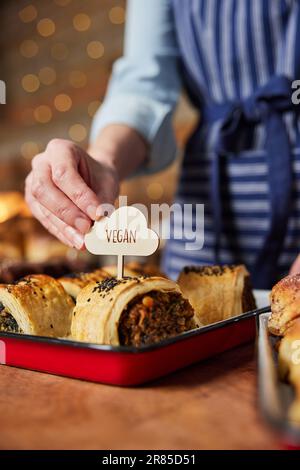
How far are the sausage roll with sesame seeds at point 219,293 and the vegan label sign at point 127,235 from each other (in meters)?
0.20

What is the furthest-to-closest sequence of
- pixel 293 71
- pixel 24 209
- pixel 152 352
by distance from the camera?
pixel 24 209 < pixel 293 71 < pixel 152 352

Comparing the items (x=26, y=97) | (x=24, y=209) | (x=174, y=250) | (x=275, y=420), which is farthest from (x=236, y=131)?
(x=26, y=97)

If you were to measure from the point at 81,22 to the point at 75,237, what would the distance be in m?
3.45

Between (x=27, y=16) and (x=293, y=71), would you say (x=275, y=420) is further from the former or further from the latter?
(x=27, y=16)

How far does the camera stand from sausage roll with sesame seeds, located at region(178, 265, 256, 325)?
114 centimetres

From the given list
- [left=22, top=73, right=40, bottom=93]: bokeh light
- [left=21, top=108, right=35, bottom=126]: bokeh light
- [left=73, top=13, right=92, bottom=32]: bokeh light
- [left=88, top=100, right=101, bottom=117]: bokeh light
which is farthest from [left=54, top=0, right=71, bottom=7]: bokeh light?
[left=21, top=108, right=35, bottom=126]: bokeh light

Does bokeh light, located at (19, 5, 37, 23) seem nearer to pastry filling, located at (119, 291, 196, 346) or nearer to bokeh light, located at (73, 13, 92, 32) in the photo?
bokeh light, located at (73, 13, 92, 32)

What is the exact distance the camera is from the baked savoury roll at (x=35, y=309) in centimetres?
102

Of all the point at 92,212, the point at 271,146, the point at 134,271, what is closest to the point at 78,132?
the point at 271,146

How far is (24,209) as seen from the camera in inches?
175

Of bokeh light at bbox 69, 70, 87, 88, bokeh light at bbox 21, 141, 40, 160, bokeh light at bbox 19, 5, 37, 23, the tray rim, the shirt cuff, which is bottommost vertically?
the tray rim

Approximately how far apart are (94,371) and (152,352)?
0.31ft

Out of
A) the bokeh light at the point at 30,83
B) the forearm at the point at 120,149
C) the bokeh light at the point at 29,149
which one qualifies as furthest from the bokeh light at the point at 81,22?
the forearm at the point at 120,149

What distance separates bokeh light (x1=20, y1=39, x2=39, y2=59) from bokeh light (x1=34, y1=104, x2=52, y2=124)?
0.44 m
